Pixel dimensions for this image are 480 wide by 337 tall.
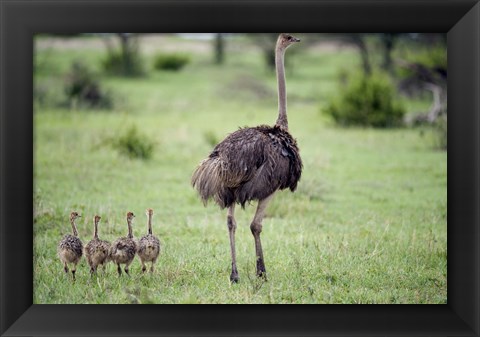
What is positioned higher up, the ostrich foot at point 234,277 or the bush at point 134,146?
the bush at point 134,146

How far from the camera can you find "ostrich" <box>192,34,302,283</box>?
6.16 metres

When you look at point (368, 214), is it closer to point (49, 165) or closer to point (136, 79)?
point (49, 165)

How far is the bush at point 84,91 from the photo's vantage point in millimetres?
17141

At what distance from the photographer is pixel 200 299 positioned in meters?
6.03

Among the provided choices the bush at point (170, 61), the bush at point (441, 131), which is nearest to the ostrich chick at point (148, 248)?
the bush at point (441, 131)

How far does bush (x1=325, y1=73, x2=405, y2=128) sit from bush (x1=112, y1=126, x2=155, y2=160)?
15.1 ft

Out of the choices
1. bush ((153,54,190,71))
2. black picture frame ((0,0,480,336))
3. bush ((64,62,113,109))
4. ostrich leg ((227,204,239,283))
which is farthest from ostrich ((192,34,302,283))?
bush ((153,54,190,71))

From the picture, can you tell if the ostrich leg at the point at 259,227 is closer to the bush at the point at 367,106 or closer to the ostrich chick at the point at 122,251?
the ostrich chick at the point at 122,251
